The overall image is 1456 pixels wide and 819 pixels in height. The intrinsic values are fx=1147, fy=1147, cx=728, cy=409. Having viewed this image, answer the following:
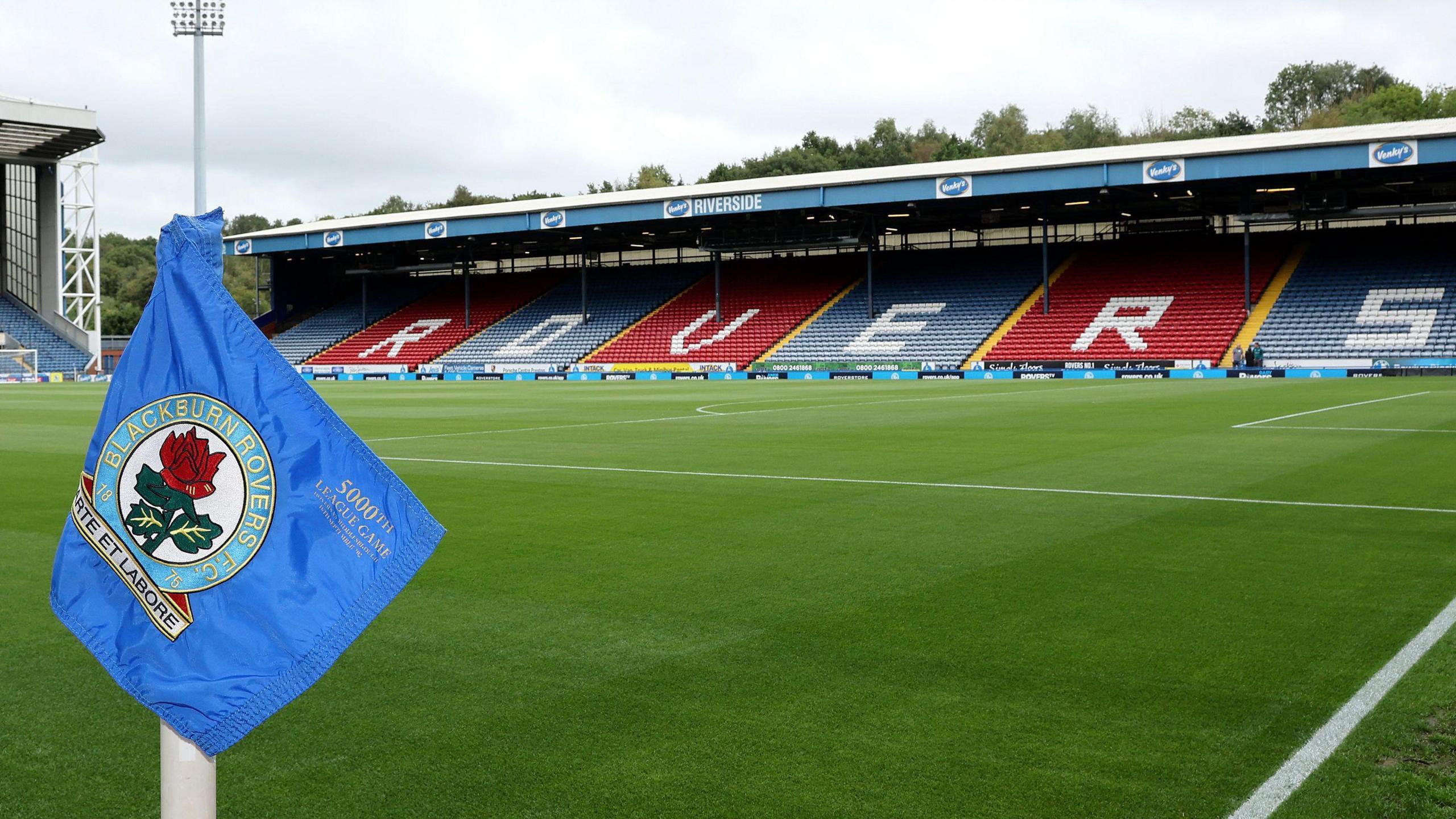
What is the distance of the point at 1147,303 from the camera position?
45.6m

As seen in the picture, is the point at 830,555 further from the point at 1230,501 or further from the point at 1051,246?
the point at 1051,246

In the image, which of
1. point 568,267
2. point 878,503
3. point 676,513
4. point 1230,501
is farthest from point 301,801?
point 568,267

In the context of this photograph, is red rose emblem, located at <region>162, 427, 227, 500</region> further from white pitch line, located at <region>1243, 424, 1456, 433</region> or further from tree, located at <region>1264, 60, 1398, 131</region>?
tree, located at <region>1264, 60, 1398, 131</region>

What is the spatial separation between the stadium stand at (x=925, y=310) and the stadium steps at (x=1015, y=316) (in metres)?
0.26

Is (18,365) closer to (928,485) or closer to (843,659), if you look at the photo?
(928,485)

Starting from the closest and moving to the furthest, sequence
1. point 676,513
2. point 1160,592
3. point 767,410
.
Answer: point 1160,592, point 676,513, point 767,410

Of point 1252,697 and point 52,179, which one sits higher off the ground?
point 52,179

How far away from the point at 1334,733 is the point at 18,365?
2540 inches

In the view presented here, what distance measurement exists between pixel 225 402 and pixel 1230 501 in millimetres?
8688

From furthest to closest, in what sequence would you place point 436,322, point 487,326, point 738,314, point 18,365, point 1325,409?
point 436,322
point 487,326
point 18,365
point 738,314
point 1325,409

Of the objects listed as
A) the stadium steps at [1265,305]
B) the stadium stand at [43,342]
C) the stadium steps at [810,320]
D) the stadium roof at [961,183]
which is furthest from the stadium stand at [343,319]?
the stadium steps at [1265,305]

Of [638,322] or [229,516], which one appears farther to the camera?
[638,322]

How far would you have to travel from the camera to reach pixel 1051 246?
52844 millimetres

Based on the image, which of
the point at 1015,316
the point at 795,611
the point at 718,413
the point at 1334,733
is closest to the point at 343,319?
the point at 1015,316
